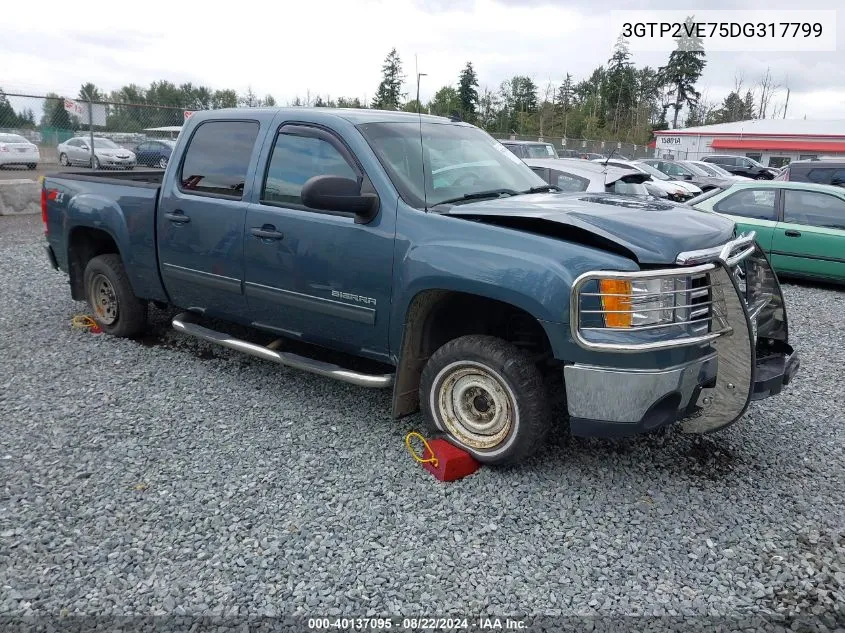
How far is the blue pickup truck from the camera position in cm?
325

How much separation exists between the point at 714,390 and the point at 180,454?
289cm

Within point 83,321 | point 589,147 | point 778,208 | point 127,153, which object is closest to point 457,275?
point 83,321

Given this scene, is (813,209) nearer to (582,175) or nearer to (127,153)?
(582,175)

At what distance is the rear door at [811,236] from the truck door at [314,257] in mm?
7298

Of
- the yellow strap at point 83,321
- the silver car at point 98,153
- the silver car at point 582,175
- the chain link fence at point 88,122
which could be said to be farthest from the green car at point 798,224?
the silver car at point 98,153

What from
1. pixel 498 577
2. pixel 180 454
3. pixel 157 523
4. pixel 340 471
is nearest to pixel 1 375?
pixel 180 454

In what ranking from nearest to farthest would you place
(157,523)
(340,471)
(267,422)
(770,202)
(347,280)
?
(157,523)
(340,471)
(347,280)
(267,422)
(770,202)

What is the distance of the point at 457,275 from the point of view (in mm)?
3527

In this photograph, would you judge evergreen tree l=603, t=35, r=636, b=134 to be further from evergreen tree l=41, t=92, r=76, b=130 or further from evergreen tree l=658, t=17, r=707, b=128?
evergreen tree l=41, t=92, r=76, b=130

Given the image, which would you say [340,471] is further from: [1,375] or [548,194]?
[1,375]

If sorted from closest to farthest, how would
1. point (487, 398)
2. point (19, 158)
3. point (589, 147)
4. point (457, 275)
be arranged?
point (457, 275), point (487, 398), point (19, 158), point (589, 147)

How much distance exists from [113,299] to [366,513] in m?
3.65

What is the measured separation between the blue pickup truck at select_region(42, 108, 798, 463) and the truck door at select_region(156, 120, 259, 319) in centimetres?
1

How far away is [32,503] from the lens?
132 inches
